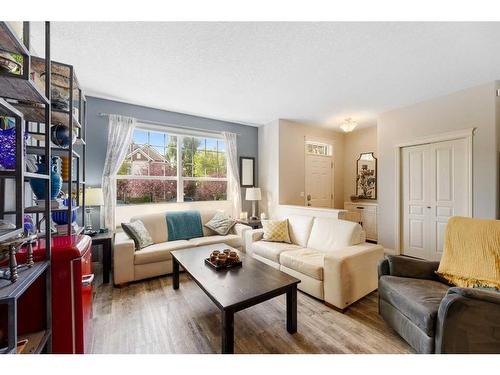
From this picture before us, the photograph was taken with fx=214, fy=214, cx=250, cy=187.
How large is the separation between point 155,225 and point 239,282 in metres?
2.07

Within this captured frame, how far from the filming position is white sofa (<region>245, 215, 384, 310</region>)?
81.5 inches

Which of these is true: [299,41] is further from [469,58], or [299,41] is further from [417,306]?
[417,306]

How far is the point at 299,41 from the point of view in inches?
76.7

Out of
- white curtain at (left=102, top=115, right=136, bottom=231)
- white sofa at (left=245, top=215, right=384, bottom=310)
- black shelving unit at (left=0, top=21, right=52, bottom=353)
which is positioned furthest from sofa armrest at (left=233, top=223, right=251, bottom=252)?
black shelving unit at (left=0, top=21, right=52, bottom=353)

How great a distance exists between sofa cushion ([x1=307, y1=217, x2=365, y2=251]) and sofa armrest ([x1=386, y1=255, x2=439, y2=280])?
607 mm

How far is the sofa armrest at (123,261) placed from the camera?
2561 mm

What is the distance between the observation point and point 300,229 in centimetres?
316

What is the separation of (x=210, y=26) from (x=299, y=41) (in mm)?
798

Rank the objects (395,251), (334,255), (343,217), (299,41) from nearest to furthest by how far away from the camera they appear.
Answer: (299,41), (334,255), (343,217), (395,251)

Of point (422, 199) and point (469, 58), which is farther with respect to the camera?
point (422, 199)

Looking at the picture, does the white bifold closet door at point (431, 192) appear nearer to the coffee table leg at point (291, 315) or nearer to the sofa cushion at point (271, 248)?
the sofa cushion at point (271, 248)

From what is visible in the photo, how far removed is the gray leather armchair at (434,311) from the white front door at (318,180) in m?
2.89

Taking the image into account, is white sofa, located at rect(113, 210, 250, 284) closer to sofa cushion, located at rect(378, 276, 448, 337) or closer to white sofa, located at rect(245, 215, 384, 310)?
white sofa, located at rect(245, 215, 384, 310)
